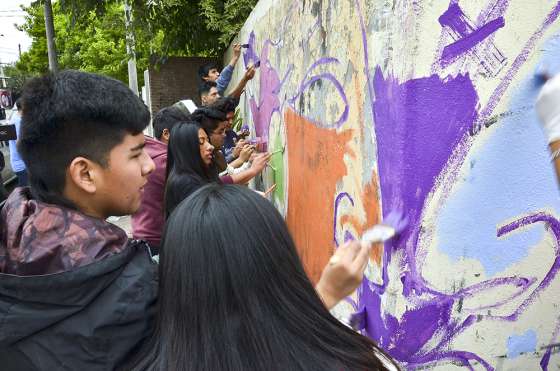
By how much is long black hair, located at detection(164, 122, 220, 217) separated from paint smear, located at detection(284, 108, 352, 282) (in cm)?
62

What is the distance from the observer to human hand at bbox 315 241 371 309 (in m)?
1.34

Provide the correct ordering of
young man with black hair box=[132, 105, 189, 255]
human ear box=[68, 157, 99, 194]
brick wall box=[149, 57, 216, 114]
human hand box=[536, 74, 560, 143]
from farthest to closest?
brick wall box=[149, 57, 216, 114]
young man with black hair box=[132, 105, 189, 255]
human hand box=[536, 74, 560, 143]
human ear box=[68, 157, 99, 194]

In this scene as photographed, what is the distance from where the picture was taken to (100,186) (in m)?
1.30

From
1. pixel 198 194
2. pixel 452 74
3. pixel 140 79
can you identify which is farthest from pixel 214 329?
pixel 140 79

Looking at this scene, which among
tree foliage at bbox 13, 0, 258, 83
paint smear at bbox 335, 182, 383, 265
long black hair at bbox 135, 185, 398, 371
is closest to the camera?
long black hair at bbox 135, 185, 398, 371

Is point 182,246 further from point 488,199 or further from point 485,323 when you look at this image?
point 485,323

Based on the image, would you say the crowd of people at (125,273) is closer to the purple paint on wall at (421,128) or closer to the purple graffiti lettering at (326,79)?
the purple paint on wall at (421,128)

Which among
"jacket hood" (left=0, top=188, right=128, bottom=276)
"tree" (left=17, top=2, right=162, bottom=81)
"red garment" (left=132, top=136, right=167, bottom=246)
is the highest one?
"tree" (left=17, top=2, right=162, bottom=81)

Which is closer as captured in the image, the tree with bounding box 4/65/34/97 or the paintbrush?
the paintbrush

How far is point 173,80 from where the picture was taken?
32.7 feet

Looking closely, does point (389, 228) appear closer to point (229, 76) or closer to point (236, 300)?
point (236, 300)

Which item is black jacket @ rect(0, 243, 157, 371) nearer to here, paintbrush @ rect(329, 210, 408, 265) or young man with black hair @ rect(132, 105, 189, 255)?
paintbrush @ rect(329, 210, 408, 265)

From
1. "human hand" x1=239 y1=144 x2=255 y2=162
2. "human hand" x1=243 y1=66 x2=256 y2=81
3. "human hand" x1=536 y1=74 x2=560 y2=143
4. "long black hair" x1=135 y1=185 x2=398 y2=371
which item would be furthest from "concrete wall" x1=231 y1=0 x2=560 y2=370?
"human hand" x1=243 y1=66 x2=256 y2=81

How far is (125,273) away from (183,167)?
1.70m
